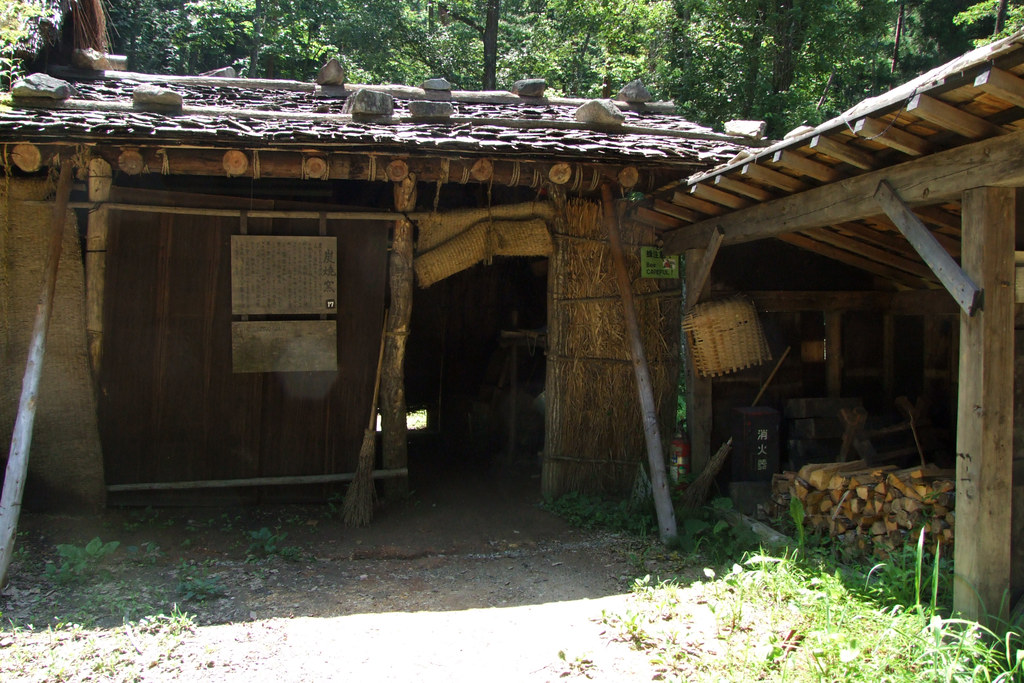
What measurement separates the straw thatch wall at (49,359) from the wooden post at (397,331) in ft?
7.55

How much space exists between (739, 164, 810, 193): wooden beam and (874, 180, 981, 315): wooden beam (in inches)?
29.3

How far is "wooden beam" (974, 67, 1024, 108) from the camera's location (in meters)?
2.97

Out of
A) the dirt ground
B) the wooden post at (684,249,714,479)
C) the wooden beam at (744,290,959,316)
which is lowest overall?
the dirt ground

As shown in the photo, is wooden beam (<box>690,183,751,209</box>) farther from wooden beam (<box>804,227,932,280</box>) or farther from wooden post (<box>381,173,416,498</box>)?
wooden post (<box>381,173,416,498</box>)

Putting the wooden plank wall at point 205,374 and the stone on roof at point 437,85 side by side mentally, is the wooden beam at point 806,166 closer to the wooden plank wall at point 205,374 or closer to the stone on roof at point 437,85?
the wooden plank wall at point 205,374

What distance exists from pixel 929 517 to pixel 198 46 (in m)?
19.3

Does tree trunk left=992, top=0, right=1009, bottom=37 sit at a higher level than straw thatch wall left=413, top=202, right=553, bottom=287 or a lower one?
higher

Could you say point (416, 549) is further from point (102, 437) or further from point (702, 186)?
point (702, 186)

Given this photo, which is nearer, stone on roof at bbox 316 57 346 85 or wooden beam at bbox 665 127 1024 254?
wooden beam at bbox 665 127 1024 254

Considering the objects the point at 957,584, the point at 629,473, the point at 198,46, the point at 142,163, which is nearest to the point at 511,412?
the point at 629,473

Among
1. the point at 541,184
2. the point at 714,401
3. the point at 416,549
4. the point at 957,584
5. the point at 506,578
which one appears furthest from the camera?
the point at 714,401

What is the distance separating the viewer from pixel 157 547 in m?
5.36

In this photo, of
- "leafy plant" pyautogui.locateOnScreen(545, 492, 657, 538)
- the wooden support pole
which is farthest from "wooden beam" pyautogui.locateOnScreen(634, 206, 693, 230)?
"leafy plant" pyautogui.locateOnScreen(545, 492, 657, 538)

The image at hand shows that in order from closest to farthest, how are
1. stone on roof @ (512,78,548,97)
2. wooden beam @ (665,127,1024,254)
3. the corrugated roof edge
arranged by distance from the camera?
1. the corrugated roof edge
2. wooden beam @ (665,127,1024,254)
3. stone on roof @ (512,78,548,97)
